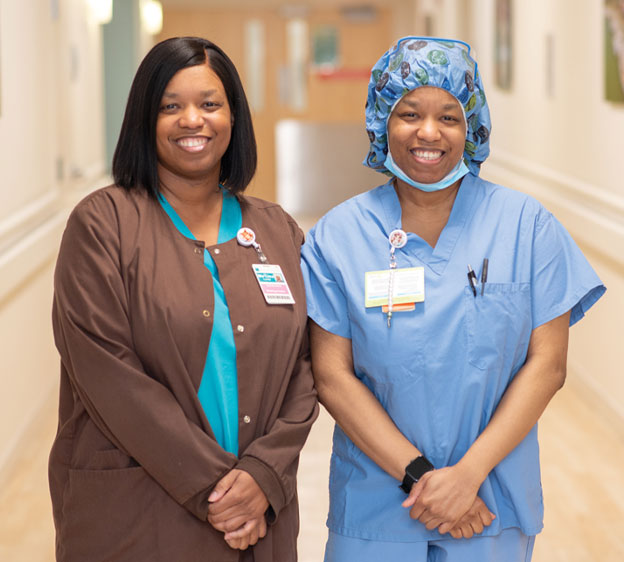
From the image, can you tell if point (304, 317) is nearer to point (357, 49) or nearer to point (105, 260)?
point (105, 260)

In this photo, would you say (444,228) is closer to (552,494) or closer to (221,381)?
(221,381)

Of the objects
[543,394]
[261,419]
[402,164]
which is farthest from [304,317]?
[543,394]

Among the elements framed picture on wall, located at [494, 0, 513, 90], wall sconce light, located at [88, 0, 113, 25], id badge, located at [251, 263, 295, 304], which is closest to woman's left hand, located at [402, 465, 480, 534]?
id badge, located at [251, 263, 295, 304]

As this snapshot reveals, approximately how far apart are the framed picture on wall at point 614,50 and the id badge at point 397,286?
108 inches

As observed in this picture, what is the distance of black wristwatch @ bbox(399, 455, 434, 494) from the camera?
5.72 feet

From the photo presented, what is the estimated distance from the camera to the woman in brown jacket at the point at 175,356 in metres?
1.66

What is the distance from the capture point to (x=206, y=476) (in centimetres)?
167

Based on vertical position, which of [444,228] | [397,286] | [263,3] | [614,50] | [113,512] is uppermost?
[263,3]

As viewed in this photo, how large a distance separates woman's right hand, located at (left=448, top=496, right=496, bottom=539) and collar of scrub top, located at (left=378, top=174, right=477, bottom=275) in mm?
466

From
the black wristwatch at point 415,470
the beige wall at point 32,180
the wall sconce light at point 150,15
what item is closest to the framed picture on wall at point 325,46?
the wall sconce light at point 150,15

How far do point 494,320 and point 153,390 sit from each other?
665mm

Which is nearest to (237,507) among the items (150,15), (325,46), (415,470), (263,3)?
(415,470)

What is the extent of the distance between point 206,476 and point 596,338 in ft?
11.5

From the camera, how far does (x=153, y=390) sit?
165 centimetres
